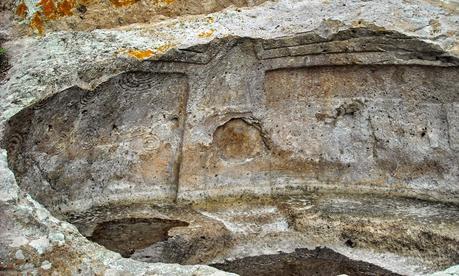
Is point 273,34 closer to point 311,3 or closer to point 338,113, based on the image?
point 311,3

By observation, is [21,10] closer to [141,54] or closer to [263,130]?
[141,54]

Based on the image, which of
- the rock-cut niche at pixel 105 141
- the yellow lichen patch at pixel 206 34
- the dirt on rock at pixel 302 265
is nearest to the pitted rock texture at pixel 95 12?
the yellow lichen patch at pixel 206 34

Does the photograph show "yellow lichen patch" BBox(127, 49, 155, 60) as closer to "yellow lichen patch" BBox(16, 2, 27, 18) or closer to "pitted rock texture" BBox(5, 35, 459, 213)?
"pitted rock texture" BBox(5, 35, 459, 213)

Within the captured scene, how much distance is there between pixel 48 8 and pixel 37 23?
130 mm

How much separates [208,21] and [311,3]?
2.43 feet

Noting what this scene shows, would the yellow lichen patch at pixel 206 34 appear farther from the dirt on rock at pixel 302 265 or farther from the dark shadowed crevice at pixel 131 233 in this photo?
the dirt on rock at pixel 302 265

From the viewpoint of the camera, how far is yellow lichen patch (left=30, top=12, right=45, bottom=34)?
4.61 m

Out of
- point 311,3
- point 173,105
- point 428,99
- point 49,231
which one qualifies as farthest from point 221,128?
point 49,231

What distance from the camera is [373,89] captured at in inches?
191

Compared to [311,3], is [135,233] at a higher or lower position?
lower

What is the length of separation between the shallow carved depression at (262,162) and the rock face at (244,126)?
0.03 feet

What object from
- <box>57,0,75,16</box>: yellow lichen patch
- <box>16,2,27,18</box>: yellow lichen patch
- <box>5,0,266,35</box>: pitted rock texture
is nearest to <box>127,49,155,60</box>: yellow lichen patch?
<box>5,0,266,35</box>: pitted rock texture

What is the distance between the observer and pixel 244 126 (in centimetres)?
496

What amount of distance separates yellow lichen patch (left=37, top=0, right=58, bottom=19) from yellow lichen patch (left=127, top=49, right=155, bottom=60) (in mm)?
658
